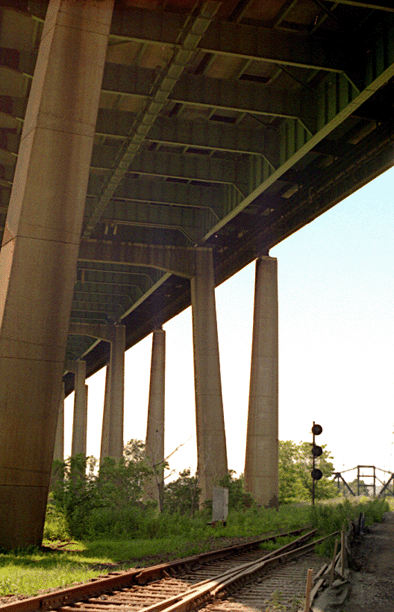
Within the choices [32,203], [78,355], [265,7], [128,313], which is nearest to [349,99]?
[265,7]

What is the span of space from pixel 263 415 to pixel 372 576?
20.1 meters

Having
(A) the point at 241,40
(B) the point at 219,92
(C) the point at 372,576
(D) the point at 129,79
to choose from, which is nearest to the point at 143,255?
(B) the point at 219,92

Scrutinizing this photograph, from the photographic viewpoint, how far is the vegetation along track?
857 centimetres

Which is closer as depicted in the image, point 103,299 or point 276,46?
point 276,46

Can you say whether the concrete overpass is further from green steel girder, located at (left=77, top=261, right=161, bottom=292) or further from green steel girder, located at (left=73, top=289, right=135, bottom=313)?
green steel girder, located at (left=73, top=289, right=135, bottom=313)

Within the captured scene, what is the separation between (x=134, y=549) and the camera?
15445 mm

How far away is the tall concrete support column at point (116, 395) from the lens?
53031 mm

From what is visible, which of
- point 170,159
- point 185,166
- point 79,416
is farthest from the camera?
point 79,416

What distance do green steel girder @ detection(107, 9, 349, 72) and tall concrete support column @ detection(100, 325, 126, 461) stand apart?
35.5 metres

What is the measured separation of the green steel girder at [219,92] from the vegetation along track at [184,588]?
1581 centimetres

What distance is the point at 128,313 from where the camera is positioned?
51562 mm

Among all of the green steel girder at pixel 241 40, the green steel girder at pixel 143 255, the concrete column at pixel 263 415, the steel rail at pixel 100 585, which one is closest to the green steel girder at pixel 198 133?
the green steel girder at pixel 241 40

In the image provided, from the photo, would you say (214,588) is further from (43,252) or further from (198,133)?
(198,133)

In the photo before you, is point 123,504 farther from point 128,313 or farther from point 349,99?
point 128,313
